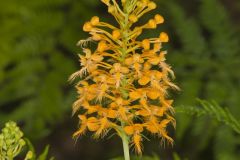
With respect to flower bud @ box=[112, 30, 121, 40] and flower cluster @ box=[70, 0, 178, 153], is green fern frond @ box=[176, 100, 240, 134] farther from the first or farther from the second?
flower bud @ box=[112, 30, 121, 40]

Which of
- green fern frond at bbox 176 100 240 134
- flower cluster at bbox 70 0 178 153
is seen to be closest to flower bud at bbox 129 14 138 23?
flower cluster at bbox 70 0 178 153

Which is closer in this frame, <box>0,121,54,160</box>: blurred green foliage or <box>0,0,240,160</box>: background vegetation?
<box>0,121,54,160</box>: blurred green foliage

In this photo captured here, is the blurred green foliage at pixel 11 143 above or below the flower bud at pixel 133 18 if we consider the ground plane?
below

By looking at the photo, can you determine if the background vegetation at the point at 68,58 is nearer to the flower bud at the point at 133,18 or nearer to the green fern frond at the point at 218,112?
the green fern frond at the point at 218,112

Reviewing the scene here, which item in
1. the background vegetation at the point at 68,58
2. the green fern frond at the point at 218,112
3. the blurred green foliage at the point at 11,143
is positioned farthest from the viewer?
the background vegetation at the point at 68,58

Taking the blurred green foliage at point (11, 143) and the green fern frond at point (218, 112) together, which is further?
the green fern frond at point (218, 112)

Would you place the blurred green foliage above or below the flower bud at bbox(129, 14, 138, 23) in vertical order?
Answer: below

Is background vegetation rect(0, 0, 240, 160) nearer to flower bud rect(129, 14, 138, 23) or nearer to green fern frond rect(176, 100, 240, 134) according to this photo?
green fern frond rect(176, 100, 240, 134)

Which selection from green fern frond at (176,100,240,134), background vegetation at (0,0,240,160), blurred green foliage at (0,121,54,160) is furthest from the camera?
background vegetation at (0,0,240,160)

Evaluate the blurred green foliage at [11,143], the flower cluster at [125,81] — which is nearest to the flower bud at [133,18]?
the flower cluster at [125,81]

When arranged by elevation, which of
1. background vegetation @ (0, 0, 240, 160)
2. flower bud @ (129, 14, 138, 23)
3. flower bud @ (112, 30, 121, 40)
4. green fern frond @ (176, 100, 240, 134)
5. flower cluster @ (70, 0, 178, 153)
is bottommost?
green fern frond @ (176, 100, 240, 134)

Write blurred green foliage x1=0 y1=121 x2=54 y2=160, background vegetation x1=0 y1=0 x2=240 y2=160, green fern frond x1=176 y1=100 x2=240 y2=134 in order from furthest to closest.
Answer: background vegetation x1=0 y1=0 x2=240 y2=160 < green fern frond x1=176 y1=100 x2=240 y2=134 < blurred green foliage x1=0 y1=121 x2=54 y2=160

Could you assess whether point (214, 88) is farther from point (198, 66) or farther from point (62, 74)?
point (62, 74)

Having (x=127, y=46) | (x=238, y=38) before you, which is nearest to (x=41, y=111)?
(x=238, y=38)
